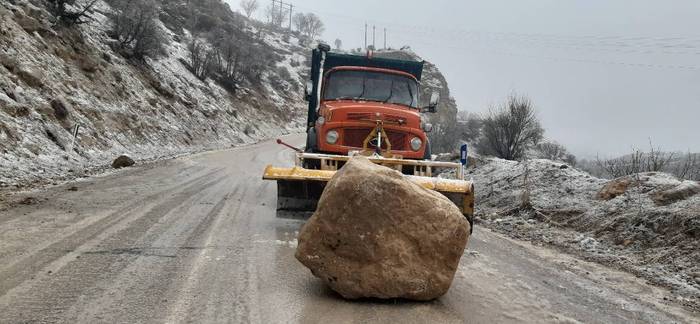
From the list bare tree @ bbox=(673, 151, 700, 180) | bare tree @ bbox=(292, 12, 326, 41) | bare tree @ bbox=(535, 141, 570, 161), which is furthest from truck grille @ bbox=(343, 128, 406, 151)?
bare tree @ bbox=(292, 12, 326, 41)

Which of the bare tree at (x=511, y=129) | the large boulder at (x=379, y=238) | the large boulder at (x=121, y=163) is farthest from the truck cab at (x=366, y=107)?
the bare tree at (x=511, y=129)

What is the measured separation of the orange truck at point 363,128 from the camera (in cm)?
651

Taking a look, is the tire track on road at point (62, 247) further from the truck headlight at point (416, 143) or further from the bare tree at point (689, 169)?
the bare tree at point (689, 169)

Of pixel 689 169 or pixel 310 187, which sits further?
pixel 689 169

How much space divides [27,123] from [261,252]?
353 inches

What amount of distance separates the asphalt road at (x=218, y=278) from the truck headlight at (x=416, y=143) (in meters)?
1.68

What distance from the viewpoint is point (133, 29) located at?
2422 centimetres

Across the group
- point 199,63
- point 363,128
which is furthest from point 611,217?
point 199,63

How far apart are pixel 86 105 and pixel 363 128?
37.5 feet

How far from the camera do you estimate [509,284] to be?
194 inches

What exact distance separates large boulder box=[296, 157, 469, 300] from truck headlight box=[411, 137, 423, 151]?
4.07 meters

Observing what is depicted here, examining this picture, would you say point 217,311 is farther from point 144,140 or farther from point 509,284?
point 144,140

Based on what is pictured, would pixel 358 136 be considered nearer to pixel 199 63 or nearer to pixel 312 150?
pixel 312 150

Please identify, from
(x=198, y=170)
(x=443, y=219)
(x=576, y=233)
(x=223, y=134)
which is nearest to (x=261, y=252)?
(x=443, y=219)
